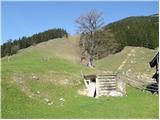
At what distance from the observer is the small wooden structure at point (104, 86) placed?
3291 centimetres

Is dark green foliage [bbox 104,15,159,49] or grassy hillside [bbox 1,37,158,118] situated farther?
dark green foliage [bbox 104,15,159,49]

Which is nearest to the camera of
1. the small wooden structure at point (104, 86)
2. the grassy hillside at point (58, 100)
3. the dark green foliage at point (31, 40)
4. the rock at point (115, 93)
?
the grassy hillside at point (58, 100)

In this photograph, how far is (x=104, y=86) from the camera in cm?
3347

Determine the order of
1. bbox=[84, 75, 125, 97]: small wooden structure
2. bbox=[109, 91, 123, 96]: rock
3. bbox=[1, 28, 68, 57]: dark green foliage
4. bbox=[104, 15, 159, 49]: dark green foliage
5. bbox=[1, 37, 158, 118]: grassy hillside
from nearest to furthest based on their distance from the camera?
bbox=[1, 37, 158, 118]: grassy hillside → bbox=[109, 91, 123, 96]: rock → bbox=[84, 75, 125, 97]: small wooden structure → bbox=[104, 15, 159, 49]: dark green foliage → bbox=[1, 28, 68, 57]: dark green foliage

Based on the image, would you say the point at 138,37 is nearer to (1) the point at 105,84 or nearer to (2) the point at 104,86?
(1) the point at 105,84

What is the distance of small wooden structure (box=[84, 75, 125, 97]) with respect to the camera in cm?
3291

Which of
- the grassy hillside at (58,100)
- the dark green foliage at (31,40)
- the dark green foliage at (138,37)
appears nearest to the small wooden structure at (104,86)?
the grassy hillside at (58,100)

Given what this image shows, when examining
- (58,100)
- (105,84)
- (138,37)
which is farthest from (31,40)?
(58,100)

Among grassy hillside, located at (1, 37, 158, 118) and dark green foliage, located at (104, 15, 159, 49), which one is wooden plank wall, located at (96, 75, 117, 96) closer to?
grassy hillside, located at (1, 37, 158, 118)

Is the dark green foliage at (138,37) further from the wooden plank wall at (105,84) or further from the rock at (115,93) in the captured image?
the rock at (115,93)

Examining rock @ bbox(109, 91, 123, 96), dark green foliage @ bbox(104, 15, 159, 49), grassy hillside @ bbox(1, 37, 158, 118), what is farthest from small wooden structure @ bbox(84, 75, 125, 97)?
dark green foliage @ bbox(104, 15, 159, 49)

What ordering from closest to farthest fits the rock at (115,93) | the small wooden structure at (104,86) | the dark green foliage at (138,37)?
the rock at (115,93)
the small wooden structure at (104,86)
the dark green foliage at (138,37)

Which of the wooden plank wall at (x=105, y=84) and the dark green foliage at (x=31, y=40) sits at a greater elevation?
the dark green foliage at (x=31, y=40)

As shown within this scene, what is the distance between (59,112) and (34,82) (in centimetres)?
755
